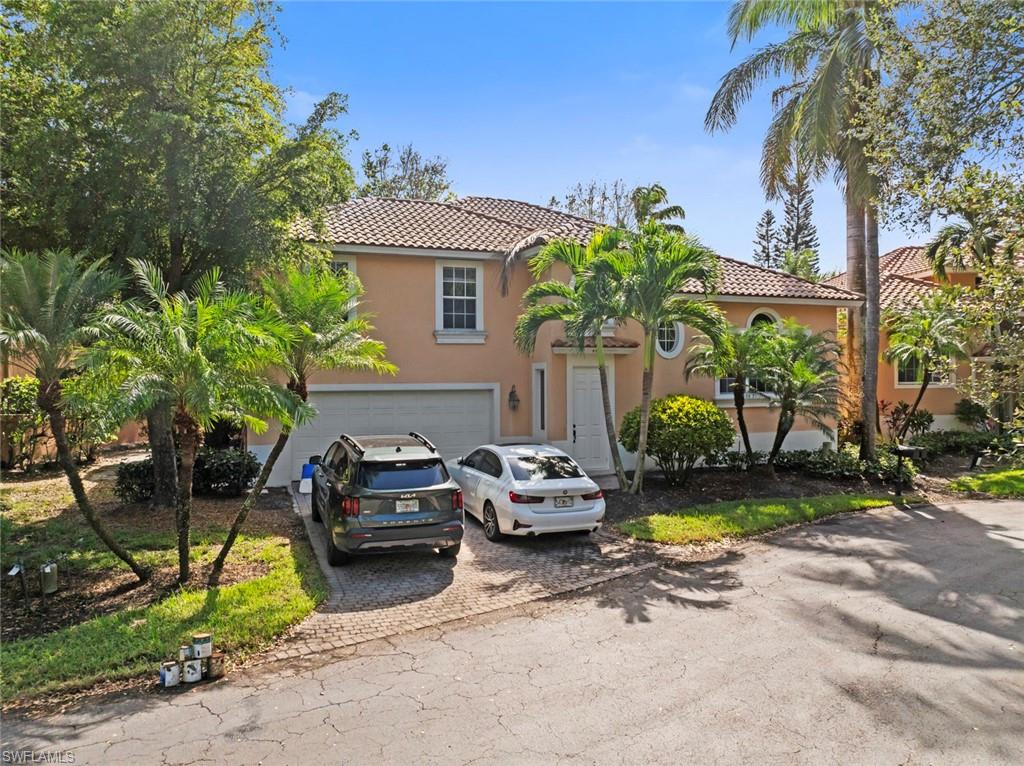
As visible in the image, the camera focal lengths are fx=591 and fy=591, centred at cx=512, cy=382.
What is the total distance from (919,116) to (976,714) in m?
8.26

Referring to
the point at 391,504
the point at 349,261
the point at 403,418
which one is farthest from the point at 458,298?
the point at 391,504

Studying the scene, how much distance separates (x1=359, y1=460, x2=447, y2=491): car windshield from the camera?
834cm

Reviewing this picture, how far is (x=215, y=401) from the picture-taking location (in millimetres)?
6910

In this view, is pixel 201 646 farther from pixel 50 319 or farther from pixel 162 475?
pixel 162 475

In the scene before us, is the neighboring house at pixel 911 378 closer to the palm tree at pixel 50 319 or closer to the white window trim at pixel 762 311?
the white window trim at pixel 762 311

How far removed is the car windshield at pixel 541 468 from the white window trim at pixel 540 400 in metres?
4.74

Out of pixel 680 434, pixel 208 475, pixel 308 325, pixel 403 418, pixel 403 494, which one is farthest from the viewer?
pixel 403 418

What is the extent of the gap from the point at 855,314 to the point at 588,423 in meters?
9.63

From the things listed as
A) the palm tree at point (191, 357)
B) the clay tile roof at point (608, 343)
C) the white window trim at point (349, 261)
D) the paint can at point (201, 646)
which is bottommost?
the paint can at point (201, 646)

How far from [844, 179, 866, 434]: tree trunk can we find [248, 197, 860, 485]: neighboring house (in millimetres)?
3597

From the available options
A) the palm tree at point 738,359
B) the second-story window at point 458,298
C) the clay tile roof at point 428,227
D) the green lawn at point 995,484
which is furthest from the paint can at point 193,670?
Result: the green lawn at point 995,484

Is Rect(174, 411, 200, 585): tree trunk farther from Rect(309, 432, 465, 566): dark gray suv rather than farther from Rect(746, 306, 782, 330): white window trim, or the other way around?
Rect(746, 306, 782, 330): white window trim

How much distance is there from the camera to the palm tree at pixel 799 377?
14.3 metres

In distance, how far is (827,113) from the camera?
14781 mm
